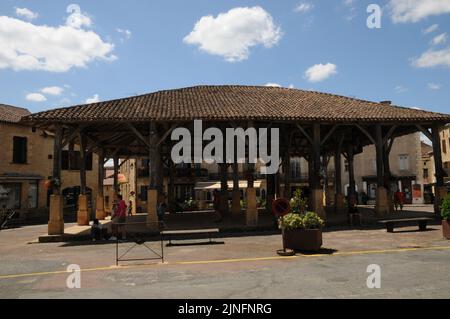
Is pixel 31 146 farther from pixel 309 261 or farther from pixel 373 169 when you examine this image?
pixel 373 169

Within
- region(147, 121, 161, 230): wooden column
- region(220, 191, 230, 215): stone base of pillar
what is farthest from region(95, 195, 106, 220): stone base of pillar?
region(220, 191, 230, 215): stone base of pillar

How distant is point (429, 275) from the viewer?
670 cm

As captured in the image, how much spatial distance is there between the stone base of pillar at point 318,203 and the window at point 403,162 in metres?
24.8

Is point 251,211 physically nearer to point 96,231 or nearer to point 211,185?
point 96,231

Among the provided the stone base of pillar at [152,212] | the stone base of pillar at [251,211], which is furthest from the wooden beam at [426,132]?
the stone base of pillar at [152,212]

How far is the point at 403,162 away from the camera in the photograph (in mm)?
36375

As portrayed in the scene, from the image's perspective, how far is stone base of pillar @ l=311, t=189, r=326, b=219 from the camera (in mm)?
15188

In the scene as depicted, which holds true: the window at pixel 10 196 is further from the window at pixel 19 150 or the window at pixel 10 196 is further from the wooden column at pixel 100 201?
the wooden column at pixel 100 201

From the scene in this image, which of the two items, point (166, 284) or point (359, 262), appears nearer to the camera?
point (166, 284)

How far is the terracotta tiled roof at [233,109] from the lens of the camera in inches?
564

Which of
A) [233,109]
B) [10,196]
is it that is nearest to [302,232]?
[233,109]

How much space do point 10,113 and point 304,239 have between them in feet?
85.1
